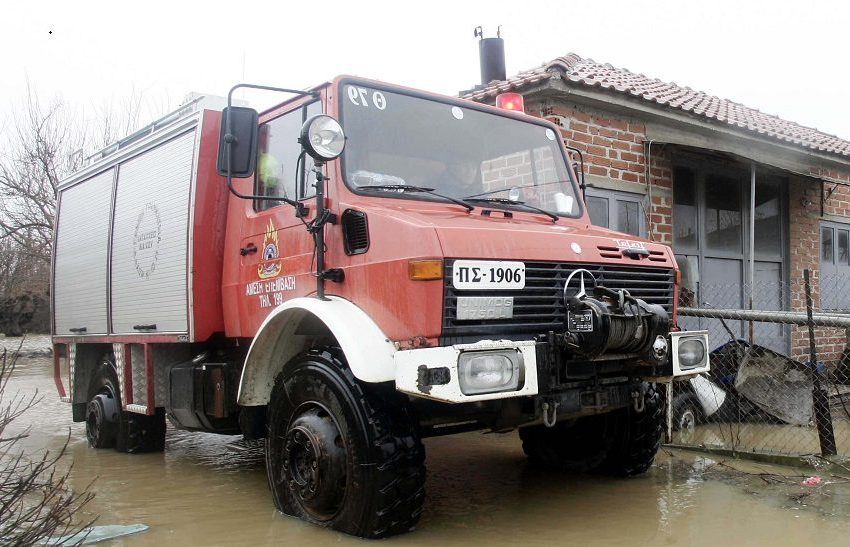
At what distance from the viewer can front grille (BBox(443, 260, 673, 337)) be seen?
3.62 meters

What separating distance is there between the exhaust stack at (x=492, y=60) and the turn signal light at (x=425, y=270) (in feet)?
18.3

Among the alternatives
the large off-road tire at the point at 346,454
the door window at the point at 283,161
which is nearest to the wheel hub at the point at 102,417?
the door window at the point at 283,161

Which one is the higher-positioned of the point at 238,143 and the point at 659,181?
the point at 659,181

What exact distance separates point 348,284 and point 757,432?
4589mm

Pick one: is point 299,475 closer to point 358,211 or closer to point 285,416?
point 285,416

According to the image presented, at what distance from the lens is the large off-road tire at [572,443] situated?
5.18 metres

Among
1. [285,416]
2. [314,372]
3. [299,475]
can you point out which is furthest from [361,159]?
[299,475]

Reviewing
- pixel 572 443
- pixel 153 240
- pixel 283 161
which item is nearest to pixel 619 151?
pixel 572 443

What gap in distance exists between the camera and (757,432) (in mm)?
6844

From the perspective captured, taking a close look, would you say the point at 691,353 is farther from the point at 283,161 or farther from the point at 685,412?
the point at 283,161

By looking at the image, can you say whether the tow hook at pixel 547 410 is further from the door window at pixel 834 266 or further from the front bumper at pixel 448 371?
the door window at pixel 834 266

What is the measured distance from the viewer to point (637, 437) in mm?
5000

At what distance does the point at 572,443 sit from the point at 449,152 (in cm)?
228

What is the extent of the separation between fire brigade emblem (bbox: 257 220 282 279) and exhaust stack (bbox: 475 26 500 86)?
472 centimetres
